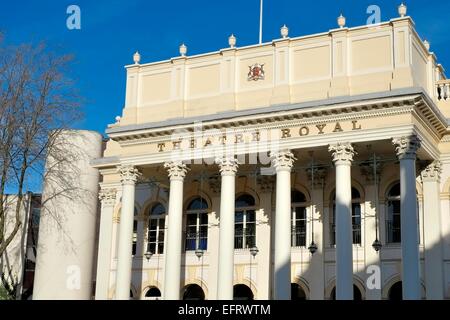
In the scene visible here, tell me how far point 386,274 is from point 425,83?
7.14 m

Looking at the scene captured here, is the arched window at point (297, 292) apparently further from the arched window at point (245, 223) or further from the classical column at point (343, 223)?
the classical column at point (343, 223)

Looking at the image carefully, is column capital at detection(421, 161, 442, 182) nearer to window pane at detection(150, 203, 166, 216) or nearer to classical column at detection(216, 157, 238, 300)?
A: classical column at detection(216, 157, 238, 300)

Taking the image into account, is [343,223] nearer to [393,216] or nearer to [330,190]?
[393,216]

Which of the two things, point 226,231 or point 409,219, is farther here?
point 226,231

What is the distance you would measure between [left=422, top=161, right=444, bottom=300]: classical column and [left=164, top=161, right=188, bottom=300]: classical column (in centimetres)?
899

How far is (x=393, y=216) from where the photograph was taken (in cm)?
2642

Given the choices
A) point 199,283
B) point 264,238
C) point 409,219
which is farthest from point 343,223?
point 199,283

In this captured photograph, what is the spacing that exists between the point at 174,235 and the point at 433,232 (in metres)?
9.44

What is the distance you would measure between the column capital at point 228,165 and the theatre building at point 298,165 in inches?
2.8

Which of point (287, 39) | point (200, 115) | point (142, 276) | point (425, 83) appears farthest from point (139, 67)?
point (425, 83)

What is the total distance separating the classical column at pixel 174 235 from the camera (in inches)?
1037

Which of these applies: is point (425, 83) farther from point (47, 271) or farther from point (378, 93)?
point (47, 271)

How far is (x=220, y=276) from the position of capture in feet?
83.3

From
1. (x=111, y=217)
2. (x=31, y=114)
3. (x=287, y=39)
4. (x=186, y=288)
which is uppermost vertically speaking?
(x=287, y=39)
